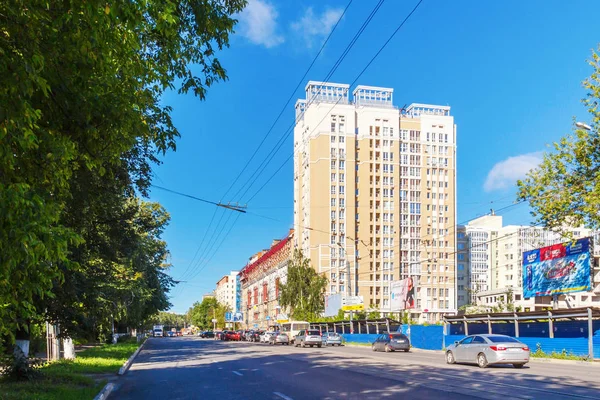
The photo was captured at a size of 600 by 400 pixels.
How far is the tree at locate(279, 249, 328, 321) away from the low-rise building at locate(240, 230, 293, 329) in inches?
905

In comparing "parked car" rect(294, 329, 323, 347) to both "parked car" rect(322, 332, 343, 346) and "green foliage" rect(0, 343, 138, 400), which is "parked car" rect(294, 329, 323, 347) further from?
"green foliage" rect(0, 343, 138, 400)

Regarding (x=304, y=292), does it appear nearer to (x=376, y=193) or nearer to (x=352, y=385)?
(x=376, y=193)

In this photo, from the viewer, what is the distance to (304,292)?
8862 cm

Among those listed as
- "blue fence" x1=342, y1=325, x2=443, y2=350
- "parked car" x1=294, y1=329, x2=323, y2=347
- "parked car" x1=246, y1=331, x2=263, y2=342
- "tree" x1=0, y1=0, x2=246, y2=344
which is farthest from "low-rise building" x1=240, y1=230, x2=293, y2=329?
"tree" x1=0, y1=0, x2=246, y2=344

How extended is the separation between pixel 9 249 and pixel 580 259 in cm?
5493

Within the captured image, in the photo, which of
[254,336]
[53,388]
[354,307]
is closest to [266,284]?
[254,336]

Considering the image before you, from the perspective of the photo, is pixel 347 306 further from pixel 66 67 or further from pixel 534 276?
pixel 66 67

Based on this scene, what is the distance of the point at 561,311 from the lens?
29984 millimetres

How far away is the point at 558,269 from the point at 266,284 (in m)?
90.8

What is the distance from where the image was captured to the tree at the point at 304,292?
284 feet

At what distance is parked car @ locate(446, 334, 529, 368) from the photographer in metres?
23.1

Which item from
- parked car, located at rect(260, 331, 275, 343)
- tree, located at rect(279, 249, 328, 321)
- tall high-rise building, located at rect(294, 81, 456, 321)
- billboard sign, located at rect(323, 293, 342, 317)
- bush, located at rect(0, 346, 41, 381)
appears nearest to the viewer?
bush, located at rect(0, 346, 41, 381)

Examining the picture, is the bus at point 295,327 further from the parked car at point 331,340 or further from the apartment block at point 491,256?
the apartment block at point 491,256

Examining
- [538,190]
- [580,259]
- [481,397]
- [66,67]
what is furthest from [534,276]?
[66,67]
